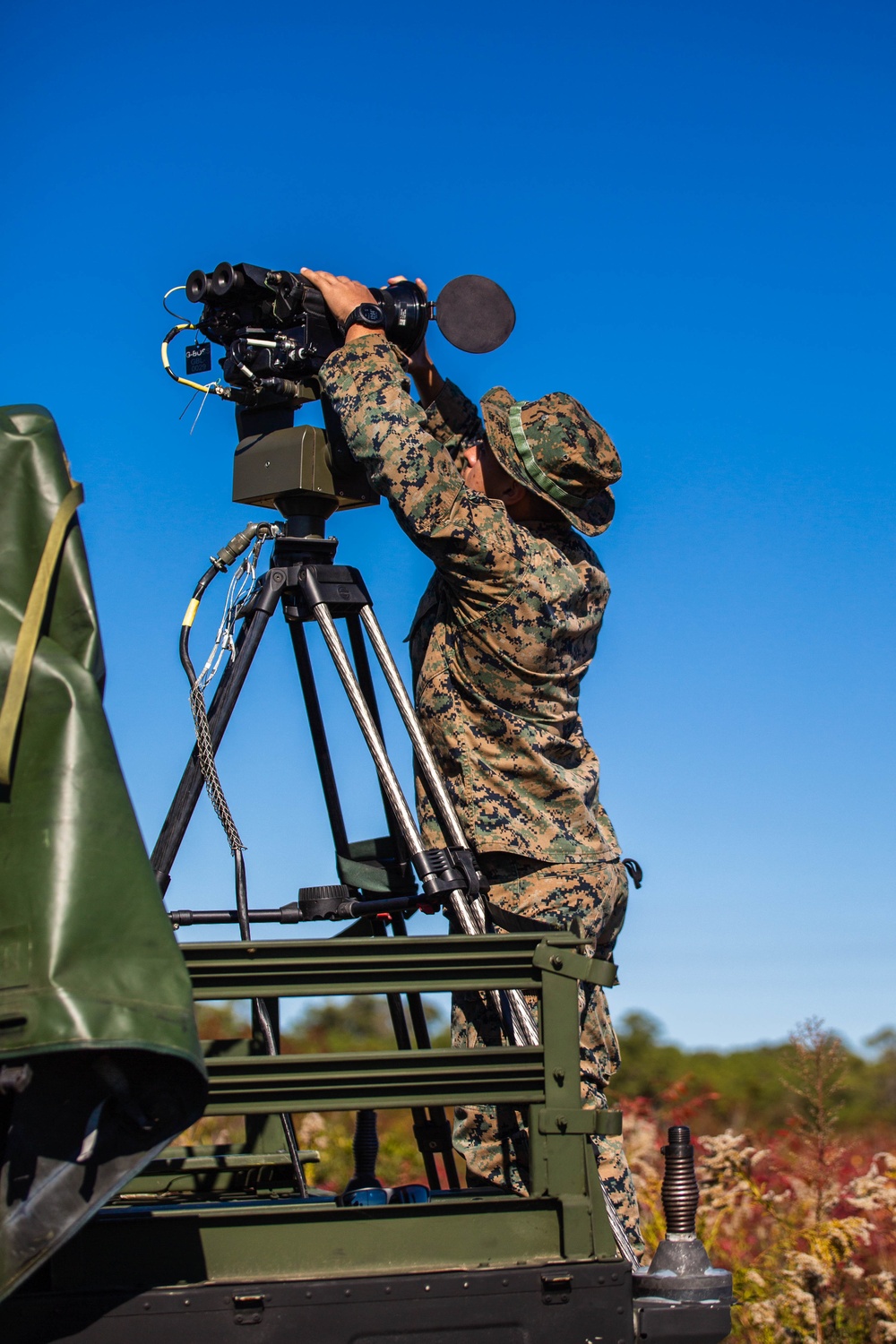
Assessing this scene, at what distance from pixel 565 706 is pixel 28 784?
197 cm

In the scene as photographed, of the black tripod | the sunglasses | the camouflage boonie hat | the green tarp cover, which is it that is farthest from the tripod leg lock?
the green tarp cover

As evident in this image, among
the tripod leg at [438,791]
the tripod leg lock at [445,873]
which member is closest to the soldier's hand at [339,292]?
the tripod leg at [438,791]

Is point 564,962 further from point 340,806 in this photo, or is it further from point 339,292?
point 339,292

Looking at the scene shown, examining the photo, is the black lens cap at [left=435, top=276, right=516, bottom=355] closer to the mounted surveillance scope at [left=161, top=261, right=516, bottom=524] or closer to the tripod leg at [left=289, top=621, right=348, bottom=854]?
the mounted surveillance scope at [left=161, top=261, right=516, bottom=524]

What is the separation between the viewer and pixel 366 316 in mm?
3961

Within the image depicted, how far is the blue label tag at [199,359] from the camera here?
4137 millimetres

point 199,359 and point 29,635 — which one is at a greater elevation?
point 199,359

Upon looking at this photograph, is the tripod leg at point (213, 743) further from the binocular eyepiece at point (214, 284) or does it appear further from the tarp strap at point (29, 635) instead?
the tarp strap at point (29, 635)

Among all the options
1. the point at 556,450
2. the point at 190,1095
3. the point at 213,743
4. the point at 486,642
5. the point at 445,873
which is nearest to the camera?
the point at 190,1095

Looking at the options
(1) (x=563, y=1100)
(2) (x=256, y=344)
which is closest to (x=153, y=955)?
(1) (x=563, y=1100)

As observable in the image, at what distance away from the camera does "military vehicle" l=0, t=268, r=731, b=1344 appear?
2.12m

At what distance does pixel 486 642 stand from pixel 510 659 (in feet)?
0.26

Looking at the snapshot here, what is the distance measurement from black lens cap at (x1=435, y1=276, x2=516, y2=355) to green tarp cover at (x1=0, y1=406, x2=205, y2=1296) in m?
2.08

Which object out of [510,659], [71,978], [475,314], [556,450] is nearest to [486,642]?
[510,659]
